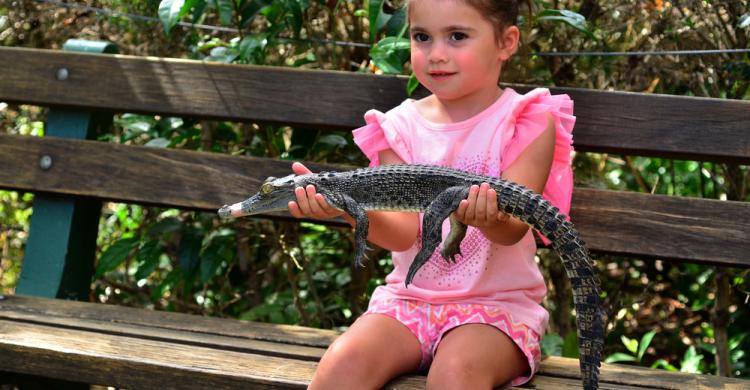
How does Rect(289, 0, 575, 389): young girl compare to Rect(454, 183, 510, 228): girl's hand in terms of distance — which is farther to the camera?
Rect(289, 0, 575, 389): young girl

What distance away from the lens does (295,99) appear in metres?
3.47

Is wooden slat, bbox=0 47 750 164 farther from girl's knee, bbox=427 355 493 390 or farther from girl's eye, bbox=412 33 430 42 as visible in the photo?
girl's knee, bbox=427 355 493 390

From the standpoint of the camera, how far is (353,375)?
2.44 meters

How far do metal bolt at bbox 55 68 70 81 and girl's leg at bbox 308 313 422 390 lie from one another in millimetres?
1656

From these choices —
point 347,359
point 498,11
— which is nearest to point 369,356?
point 347,359

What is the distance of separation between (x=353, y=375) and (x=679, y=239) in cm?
123

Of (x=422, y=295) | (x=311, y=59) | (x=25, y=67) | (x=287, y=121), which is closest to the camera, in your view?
(x=422, y=295)

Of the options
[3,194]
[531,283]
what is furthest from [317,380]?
[3,194]

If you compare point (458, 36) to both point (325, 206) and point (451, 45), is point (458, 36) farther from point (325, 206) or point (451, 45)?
point (325, 206)

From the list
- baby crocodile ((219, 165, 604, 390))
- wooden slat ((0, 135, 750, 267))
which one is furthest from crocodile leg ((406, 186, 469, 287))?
wooden slat ((0, 135, 750, 267))

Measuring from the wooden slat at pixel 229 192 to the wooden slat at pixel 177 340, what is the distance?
43 cm

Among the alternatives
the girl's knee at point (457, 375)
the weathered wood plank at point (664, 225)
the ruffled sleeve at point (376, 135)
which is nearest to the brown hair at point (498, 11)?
the ruffled sleeve at point (376, 135)

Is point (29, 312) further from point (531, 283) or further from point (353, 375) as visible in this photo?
point (531, 283)

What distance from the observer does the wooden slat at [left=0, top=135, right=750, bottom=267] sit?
10.1 ft
